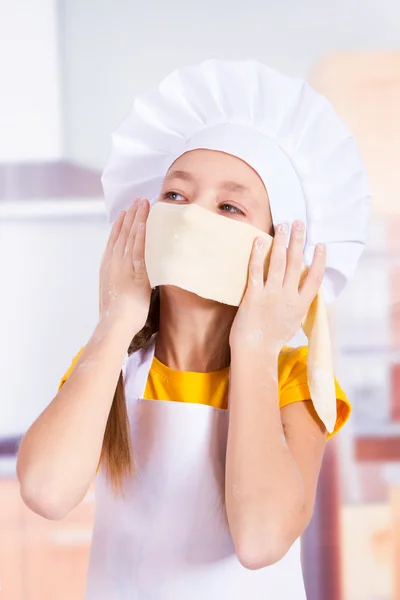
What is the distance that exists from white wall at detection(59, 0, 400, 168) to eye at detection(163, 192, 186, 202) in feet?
2.10

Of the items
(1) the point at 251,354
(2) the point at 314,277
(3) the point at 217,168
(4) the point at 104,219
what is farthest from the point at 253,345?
(4) the point at 104,219

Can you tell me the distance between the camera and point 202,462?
33.7 inches

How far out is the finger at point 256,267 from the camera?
2.76 ft

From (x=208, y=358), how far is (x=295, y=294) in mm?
152

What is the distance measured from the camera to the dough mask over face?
831 mm

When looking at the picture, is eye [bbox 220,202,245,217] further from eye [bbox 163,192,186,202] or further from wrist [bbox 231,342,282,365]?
wrist [bbox 231,342,282,365]

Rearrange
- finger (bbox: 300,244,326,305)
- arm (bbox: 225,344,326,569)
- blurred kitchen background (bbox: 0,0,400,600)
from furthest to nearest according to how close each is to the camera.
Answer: blurred kitchen background (bbox: 0,0,400,600), finger (bbox: 300,244,326,305), arm (bbox: 225,344,326,569)

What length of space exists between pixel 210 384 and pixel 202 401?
0.02 m

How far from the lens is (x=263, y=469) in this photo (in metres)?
0.77

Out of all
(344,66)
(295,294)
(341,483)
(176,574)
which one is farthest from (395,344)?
(176,574)

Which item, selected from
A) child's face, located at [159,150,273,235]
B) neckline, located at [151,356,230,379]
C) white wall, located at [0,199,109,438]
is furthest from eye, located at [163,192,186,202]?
white wall, located at [0,199,109,438]

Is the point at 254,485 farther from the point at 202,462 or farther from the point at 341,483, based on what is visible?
the point at 341,483

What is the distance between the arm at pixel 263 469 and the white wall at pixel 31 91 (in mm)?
877

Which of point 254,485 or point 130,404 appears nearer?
point 254,485
